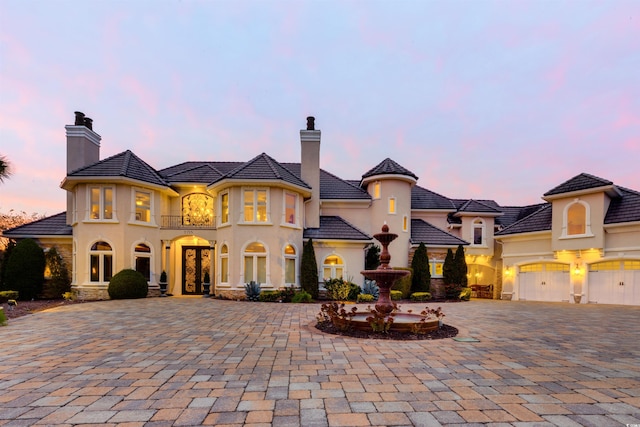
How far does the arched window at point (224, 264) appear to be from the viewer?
51.6ft

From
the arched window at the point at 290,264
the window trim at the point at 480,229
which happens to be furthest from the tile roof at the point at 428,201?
the arched window at the point at 290,264

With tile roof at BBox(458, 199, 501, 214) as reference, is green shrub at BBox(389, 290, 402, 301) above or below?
below

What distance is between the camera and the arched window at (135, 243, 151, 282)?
15984mm

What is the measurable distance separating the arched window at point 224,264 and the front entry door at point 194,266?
2.00 metres

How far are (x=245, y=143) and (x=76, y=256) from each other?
8510 centimetres

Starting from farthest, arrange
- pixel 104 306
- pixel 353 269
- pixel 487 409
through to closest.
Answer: pixel 353 269 → pixel 104 306 → pixel 487 409

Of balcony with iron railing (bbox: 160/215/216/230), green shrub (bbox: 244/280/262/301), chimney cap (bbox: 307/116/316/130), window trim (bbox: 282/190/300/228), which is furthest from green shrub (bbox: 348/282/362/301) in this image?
chimney cap (bbox: 307/116/316/130)

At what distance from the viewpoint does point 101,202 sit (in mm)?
15508

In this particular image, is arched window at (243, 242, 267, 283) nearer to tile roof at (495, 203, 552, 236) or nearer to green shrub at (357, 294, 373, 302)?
green shrub at (357, 294, 373, 302)

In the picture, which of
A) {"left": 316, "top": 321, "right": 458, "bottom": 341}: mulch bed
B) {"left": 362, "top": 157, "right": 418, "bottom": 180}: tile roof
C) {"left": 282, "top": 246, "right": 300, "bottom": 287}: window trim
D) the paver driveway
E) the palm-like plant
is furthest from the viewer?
{"left": 362, "top": 157, "right": 418, "bottom": 180}: tile roof

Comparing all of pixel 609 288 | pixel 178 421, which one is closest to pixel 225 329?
pixel 178 421

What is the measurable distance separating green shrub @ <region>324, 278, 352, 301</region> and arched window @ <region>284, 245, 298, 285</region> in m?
1.93

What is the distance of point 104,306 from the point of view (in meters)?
12.1

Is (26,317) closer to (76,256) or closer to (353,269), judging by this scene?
(76,256)
